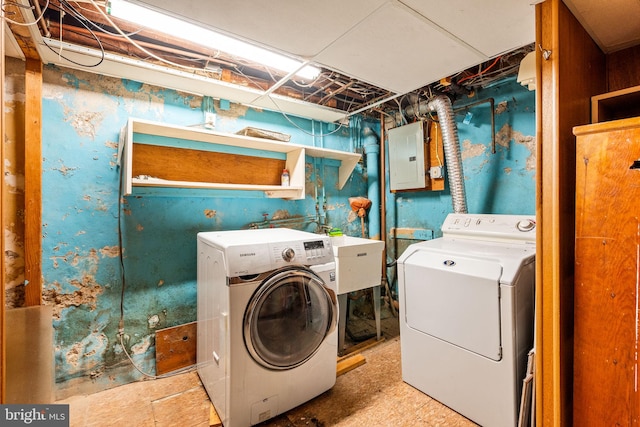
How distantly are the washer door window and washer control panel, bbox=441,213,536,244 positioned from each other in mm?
1136

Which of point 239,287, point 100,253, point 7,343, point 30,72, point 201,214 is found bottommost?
point 7,343

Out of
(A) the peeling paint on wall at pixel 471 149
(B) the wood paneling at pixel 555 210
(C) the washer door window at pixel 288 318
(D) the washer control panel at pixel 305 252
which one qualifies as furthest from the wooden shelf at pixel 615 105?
(C) the washer door window at pixel 288 318

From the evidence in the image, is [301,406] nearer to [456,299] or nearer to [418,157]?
[456,299]

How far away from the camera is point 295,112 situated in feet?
8.87

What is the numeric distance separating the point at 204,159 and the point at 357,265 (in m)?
1.55

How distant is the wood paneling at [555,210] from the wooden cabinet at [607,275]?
57mm

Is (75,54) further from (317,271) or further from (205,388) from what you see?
(205,388)

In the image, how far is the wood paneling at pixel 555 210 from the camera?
1.17 meters

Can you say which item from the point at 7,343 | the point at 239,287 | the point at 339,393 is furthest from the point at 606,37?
the point at 7,343

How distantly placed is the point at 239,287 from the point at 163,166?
127 centimetres

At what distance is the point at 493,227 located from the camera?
196 centimetres

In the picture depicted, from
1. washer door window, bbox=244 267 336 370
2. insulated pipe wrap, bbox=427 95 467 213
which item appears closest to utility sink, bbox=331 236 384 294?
washer door window, bbox=244 267 336 370

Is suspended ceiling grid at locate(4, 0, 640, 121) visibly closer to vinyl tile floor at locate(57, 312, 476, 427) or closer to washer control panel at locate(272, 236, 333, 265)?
washer control panel at locate(272, 236, 333, 265)

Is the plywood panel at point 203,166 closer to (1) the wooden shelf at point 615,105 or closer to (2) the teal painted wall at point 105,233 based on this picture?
(2) the teal painted wall at point 105,233
